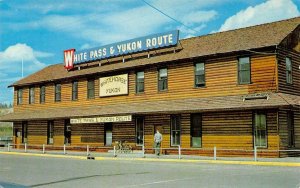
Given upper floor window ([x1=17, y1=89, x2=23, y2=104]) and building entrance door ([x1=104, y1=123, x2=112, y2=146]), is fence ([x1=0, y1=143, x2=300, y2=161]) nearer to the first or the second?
building entrance door ([x1=104, y1=123, x2=112, y2=146])

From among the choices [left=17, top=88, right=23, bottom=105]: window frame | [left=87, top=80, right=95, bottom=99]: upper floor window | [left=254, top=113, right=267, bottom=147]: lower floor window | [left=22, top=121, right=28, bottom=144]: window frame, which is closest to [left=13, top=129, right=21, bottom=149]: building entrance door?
[left=22, top=121, right=28, bottom=144]: window frame

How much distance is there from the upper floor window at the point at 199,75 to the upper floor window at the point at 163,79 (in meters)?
2.53

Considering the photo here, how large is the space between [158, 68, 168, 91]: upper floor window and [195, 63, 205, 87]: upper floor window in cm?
253

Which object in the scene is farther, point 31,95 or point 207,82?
point 31,95

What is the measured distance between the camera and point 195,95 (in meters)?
27.8

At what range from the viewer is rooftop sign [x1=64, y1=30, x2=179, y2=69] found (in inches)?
1201

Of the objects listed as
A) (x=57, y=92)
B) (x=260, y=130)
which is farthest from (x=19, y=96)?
(x=260, y=130)

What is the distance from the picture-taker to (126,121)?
102 ft

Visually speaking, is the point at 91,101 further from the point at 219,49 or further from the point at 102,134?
the point at 219,49

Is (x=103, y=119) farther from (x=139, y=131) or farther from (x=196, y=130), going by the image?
(x=196, y=130)

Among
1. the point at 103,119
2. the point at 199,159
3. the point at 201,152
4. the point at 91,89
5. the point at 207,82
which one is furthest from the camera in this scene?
the point at 91,89

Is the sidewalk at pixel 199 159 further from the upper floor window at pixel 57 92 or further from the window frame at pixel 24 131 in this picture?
the window frame at pixel 24 131

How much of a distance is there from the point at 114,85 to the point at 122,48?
2.91 meters

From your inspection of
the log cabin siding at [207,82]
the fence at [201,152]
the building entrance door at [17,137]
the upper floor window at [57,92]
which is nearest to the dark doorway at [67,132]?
the log cabin siding at [207,82]
